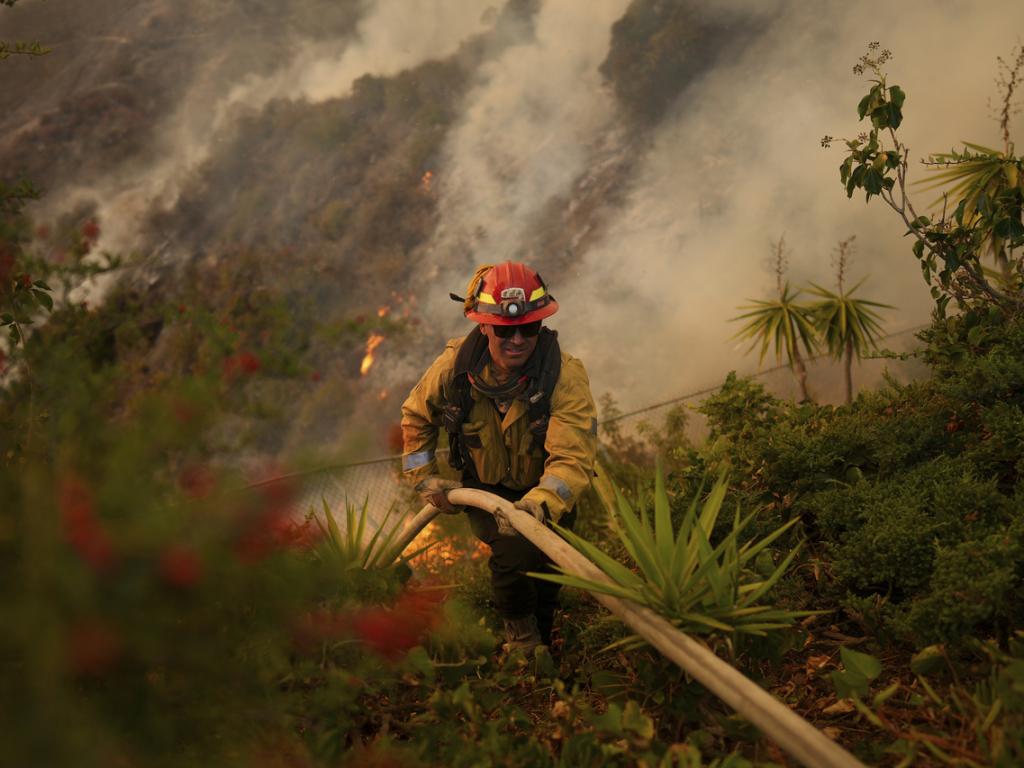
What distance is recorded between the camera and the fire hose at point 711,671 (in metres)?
2.12

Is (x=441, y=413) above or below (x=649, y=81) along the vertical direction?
below

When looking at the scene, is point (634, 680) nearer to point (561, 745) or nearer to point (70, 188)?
point (561, 745)

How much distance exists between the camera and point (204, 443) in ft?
5.97

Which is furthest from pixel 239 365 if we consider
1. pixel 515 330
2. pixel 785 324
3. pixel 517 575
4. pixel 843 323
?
pixel 785 324

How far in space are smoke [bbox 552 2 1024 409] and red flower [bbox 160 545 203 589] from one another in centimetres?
1262

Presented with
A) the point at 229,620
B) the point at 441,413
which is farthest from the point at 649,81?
the point at 229,620

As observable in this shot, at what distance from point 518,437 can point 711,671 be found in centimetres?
178

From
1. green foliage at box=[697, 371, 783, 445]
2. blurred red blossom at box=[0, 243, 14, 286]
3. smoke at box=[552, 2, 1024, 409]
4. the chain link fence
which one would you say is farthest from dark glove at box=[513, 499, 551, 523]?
smoke at box=[552, 2, 1024, 409]

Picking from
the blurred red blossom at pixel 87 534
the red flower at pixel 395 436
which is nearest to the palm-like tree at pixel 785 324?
the red flower at pixel 395 436

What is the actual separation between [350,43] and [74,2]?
24.0 ft

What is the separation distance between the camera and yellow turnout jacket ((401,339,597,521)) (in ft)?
11.9

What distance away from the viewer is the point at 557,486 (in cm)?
355

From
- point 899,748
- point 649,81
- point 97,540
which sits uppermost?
point 649,81

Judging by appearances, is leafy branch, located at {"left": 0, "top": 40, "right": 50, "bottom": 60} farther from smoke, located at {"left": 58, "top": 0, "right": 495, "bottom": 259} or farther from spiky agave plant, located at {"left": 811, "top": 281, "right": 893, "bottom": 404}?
smoke, located at {"left": 58, "top": 0, "right": 495, "bottom": 259}
